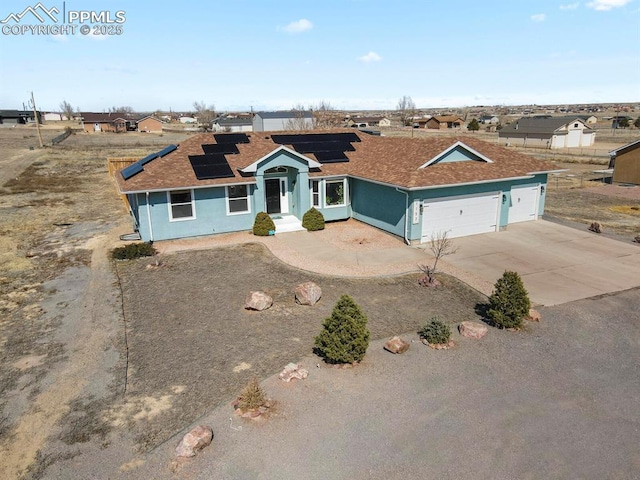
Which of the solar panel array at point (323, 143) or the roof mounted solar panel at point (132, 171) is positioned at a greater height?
the solar panel array at point (323, 143)

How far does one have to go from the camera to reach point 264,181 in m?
22.7

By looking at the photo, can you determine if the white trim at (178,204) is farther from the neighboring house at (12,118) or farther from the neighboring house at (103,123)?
the neighboring house at (12,118)

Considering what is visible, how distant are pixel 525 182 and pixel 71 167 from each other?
4264 cm

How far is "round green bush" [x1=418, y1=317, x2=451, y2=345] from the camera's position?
11.3 meters

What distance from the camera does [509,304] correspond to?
40.0 feet

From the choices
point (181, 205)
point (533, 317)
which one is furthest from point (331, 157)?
point (533, 317)

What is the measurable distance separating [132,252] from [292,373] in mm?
11497

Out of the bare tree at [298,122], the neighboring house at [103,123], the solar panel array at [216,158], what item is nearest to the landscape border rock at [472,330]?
the solar panel array at [216,158]

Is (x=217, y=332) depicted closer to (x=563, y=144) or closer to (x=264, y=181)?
(x=264, y=181)

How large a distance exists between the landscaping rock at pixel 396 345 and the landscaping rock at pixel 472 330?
1.84m

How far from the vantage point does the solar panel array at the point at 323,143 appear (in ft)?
80.3

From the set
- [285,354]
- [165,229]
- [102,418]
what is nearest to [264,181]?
[165,229]

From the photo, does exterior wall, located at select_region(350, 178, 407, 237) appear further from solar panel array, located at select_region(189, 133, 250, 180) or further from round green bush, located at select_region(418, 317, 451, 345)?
round green bush, located at select_region(418, 317, 451, 345)

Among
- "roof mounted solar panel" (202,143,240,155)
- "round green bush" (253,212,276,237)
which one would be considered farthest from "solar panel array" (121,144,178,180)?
"round green bush" (253,212,276,237)
